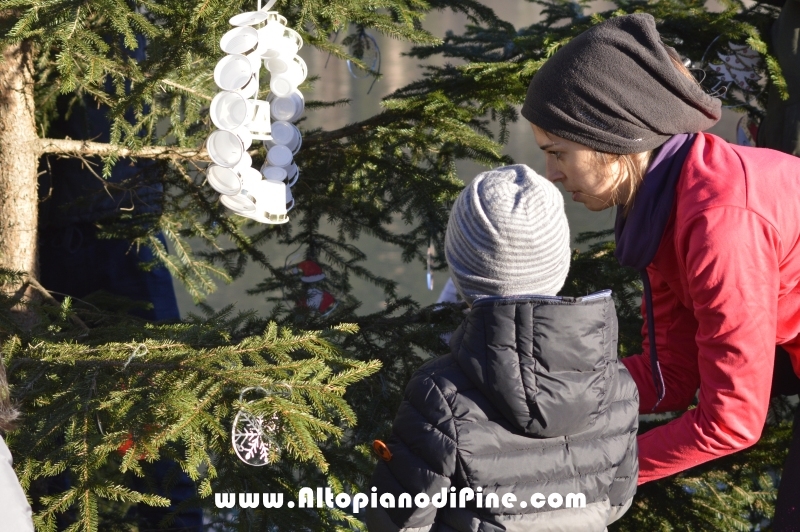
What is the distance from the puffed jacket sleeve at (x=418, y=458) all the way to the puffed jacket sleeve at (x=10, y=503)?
0.49 m

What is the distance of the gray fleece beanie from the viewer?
49.7 inches

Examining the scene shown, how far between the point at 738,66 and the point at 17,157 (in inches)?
72.4

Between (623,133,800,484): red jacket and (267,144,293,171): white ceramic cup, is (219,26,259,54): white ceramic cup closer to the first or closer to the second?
(267,144,293,171): white ceramic cup

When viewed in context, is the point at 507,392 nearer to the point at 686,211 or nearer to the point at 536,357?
the point at 536,357

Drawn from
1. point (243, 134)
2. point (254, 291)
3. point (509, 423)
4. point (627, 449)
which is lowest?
point (254, 291)

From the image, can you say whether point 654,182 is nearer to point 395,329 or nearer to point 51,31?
point 395,329

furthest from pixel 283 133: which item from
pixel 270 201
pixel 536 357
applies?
pixel 536 357

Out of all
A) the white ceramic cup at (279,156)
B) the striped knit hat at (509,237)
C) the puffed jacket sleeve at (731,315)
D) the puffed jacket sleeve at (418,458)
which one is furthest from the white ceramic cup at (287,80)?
the puffed jacket sleeve at (731,315)

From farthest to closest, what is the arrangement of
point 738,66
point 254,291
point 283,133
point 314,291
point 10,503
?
point 254,291 → point 314,291 → point 738,66 → point 283,133 → point 10,503

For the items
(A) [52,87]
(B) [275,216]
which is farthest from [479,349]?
(A) [52,87]

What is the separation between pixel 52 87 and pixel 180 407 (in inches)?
48.3

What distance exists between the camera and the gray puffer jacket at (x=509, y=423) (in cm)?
112

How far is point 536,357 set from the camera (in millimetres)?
1127

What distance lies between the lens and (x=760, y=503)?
200cm
